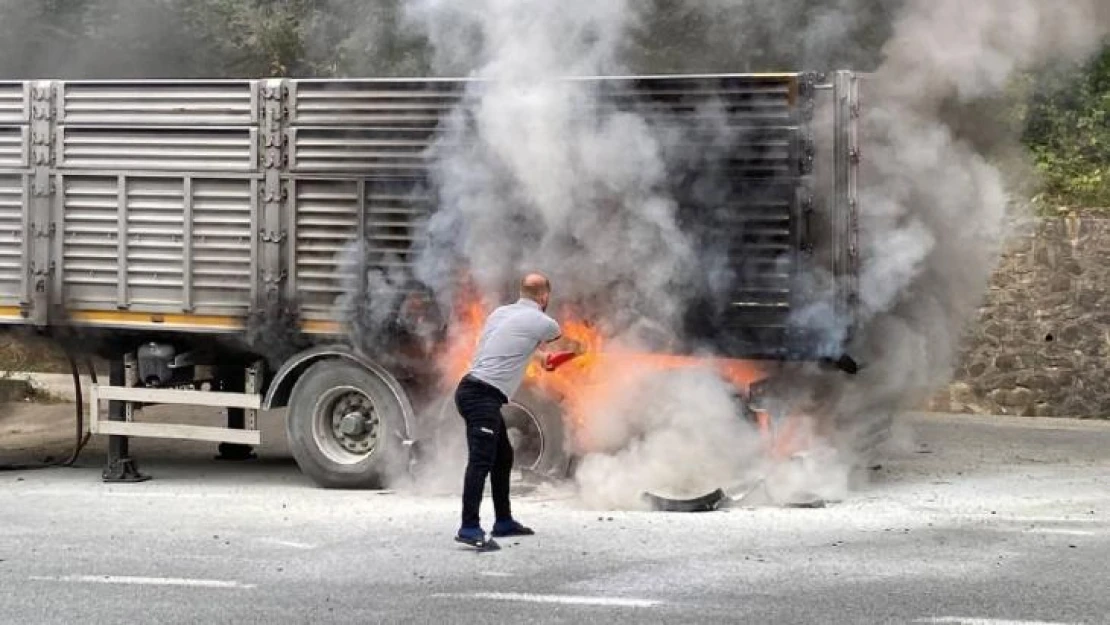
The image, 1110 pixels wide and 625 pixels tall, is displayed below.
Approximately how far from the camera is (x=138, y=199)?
9.53 meters

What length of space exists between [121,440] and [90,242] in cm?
149

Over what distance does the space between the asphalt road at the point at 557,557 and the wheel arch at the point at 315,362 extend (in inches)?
23.6

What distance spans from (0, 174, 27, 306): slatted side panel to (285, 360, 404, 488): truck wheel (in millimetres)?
2337

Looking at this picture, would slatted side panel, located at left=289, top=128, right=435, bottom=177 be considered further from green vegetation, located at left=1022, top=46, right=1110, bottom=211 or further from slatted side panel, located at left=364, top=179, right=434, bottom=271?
green vegetation, located at left=1022, top=46, right=1110, bottom=211

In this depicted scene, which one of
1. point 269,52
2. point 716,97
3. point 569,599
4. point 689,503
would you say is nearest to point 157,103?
point 716,97

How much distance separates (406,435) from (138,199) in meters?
2.64

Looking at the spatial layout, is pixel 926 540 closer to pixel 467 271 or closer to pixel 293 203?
pixel 467 271

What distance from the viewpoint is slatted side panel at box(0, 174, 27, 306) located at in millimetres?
9711

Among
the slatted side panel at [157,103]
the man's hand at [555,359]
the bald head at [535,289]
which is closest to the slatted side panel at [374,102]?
the slatted side panel at [157,103]

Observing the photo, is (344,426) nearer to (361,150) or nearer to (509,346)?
(361,150)

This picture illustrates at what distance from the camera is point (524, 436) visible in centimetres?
894

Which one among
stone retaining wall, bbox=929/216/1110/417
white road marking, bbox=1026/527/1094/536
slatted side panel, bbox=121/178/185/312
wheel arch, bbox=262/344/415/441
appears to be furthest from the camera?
stone retaining wall, bbox=929/216/1110/417

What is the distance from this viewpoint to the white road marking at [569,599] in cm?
594

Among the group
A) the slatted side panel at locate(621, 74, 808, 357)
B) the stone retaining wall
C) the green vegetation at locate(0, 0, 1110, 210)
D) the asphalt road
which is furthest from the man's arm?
the stone retaining wall
